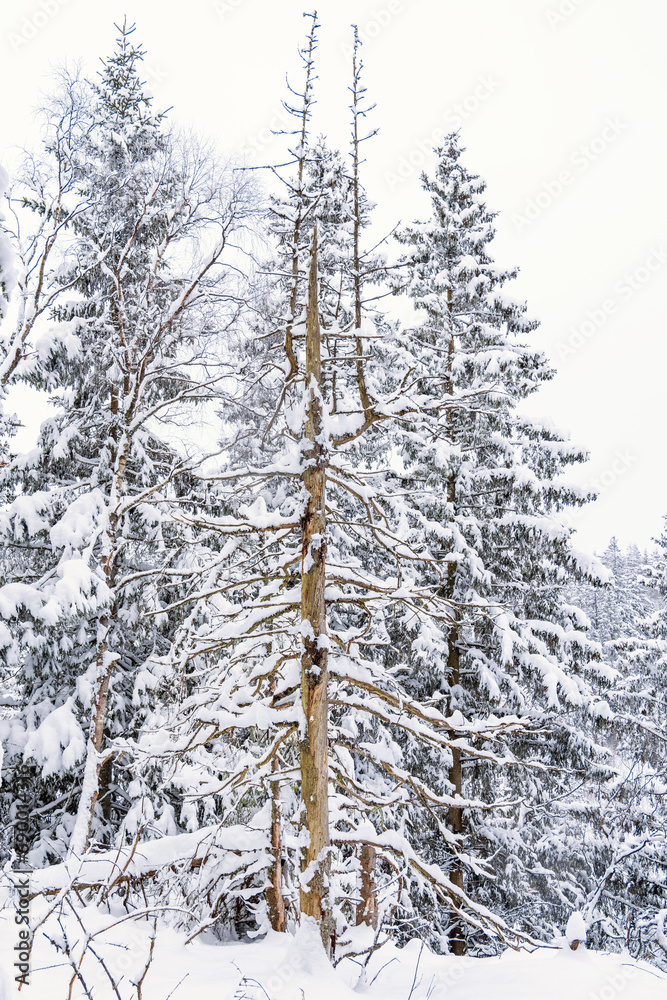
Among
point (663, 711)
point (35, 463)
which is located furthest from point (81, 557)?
point (663, 711)

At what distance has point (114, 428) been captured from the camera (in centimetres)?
981

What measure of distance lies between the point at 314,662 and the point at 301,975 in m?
1.67

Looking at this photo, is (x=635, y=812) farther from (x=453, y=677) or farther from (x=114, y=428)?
(x=114, y=428)

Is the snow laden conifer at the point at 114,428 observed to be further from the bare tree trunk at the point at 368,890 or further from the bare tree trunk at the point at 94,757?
A: the bare tree trunk at the point at 368,890

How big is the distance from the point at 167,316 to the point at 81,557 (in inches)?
161

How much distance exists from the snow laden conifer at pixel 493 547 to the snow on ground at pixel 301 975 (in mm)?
5561

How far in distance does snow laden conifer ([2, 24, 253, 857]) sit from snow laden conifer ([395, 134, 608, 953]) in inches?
160

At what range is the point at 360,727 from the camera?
33.4 feet

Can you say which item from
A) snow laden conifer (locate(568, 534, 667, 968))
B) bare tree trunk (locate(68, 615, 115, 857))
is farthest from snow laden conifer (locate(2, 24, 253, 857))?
snow laden conifer (locate(568, 534, 667, 968))

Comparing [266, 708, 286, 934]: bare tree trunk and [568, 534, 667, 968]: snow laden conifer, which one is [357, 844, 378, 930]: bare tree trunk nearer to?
[266, 708, 286, 934]: bare tree trunk

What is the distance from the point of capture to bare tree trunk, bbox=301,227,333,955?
11.5ft

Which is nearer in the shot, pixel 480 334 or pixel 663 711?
pixel 480 334

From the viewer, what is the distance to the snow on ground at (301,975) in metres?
2.71

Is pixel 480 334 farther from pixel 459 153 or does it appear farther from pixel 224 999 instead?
pixel 224 999
